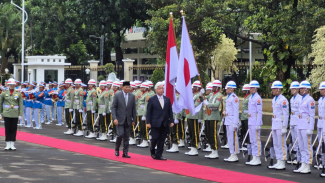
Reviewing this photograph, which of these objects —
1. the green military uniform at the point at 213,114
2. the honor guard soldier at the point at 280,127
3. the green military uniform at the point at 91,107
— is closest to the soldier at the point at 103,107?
the green military uniform at the point at 91,107

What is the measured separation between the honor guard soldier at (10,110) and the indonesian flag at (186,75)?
15.3 feet

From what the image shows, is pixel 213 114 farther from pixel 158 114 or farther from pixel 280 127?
pixel 280 127

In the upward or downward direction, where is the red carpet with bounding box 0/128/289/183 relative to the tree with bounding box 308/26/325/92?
downward

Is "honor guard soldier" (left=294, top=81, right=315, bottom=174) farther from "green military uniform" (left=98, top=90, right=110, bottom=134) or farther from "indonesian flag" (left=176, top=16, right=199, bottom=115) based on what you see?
"green military uniform" (left=98, top=90, right=110, bottom=134)

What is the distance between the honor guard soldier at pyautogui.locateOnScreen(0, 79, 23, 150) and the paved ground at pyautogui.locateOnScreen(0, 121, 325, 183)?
49cm

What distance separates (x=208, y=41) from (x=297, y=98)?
49.3 ft

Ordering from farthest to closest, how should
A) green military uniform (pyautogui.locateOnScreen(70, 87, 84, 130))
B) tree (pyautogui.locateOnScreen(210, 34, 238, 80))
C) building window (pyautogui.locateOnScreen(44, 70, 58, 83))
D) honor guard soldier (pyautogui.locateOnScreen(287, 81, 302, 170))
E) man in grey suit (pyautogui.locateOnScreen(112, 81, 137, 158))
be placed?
1. tree (pyautogui.locateOnScreen(210, 34, 238, 80))
2. building window (pyautogui.locateOnScreen(44, 70, 58, 83))
3. green military uniform (pyautogui.locateOnScreen(70, 87, 84, 130))
4. man in grey suit (pyautogui.locateOnScreen(112, 81, 137, 158))
5. honor guard soldier (pyautogui.locateOnScreen(287, 81, 302, 170))

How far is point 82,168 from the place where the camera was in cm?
1243

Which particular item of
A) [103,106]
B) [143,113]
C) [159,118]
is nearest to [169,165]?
[159,118]

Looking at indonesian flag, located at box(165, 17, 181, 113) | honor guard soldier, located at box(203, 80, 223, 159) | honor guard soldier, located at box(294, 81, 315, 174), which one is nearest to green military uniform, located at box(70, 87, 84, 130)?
indonesian flag, located at box(165, 17, 181, 113)

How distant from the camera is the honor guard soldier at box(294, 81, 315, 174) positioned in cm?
1220

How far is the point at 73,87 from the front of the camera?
71.6ft

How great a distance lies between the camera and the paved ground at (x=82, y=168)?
1111cm

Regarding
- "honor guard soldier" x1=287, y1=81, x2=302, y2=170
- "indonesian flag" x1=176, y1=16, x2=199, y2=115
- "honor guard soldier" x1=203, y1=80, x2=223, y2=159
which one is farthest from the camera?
"indonesian flag" x1=176, y1=16, x2=199, y2=115
